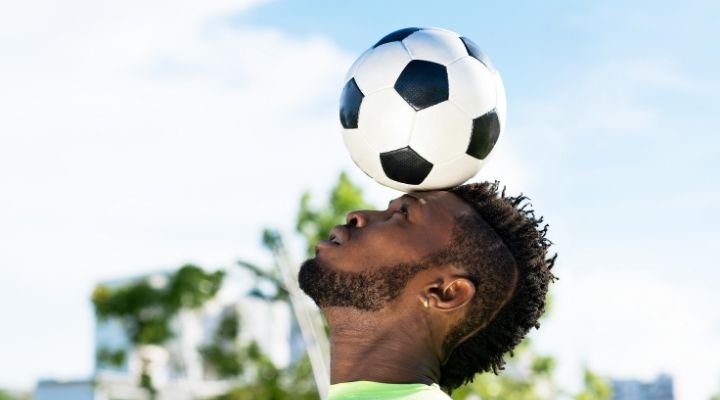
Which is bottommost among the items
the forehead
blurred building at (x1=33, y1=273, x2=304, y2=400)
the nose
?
blurred building at (x1=33, y1=273, x2=304, y2=400)

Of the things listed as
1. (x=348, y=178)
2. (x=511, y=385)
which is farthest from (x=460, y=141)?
(x=511, y=385)

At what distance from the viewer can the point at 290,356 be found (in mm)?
65062

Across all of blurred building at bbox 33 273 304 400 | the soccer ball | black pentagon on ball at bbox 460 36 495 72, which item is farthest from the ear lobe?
blurred building at bbox 33 273 304 400

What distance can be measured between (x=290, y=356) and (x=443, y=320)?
A: 6180 cm

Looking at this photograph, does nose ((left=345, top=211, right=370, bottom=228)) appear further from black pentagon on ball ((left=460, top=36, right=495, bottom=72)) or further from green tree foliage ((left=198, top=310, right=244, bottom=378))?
green tree foliage ((left=198, top=310, right=244, bottom=378))

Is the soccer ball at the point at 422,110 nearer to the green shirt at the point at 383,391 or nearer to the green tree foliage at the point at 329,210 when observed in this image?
the green shirt at the point at 383,391

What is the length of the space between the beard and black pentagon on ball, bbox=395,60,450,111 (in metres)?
0.73

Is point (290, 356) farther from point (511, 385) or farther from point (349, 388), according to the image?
point (349, 388)

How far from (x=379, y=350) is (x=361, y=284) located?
0.25 meters

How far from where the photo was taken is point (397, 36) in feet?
15.2

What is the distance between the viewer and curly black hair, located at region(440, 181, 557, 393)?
4.09 meters

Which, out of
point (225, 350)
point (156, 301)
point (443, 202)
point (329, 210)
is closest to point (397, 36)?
point (443, 202)

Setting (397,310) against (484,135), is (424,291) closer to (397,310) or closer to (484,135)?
(397,310)

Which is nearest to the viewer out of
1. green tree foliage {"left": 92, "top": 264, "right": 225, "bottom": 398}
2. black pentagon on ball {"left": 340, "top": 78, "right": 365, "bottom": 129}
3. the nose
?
the nose
